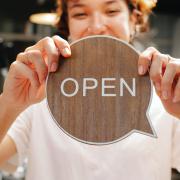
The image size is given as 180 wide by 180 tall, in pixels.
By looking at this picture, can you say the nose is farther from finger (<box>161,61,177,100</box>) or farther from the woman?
finger (<box>161,61,177,100</box>)

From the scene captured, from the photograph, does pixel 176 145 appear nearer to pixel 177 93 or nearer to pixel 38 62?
pixel 177 93

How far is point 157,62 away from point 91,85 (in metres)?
0.13

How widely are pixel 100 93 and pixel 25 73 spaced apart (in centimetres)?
18

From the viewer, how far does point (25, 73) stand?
0.76m

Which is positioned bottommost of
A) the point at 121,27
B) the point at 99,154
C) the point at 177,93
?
the point at 99,154

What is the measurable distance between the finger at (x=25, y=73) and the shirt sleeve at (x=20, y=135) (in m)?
0.27

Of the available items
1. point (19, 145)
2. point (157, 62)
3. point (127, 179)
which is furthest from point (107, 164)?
point (157, 62)

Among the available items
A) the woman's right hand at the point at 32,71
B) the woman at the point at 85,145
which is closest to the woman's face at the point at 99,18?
the woman at the point at 85,145

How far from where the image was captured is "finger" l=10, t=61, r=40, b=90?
0.75m

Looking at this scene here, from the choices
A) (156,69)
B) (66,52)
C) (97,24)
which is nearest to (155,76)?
(156,69)

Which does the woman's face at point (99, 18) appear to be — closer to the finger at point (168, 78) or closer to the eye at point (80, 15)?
the eye at point (80, 15)

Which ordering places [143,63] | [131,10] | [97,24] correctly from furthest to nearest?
[131,10], [97,24], [143,63]

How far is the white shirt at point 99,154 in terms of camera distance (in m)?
0.94

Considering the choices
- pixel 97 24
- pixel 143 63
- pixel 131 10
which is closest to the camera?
pixel 143 63
